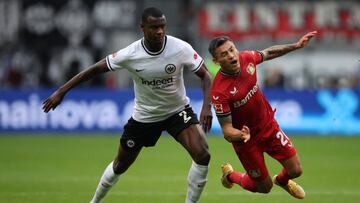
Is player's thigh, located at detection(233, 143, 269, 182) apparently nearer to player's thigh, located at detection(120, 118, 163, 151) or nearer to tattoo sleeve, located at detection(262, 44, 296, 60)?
player's thigh, located at detection(120, 118, 163, 151)

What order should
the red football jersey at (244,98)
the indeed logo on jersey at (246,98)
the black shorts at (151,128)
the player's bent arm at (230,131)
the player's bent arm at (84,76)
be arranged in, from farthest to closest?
the black shorts at (151,128)
the player's bent arm at (84,76)
the indeed logo on jersey at (246,98)
the red football jersey at (244,98)
the player's bent arm at (230,131)

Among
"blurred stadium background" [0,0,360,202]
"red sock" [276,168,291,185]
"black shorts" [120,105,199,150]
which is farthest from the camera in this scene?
"blurred stadium background" [0,0,360,202]

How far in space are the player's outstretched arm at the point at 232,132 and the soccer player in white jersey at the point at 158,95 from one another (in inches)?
9.1

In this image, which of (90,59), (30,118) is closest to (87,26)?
(90,59)

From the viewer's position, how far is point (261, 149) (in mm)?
11070

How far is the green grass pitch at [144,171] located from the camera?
12.9 m

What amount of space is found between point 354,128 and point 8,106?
1014 cm

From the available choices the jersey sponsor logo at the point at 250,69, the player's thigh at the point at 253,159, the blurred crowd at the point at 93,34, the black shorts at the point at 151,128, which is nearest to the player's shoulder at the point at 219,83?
the jersey sponsor logo at the point at 250,69

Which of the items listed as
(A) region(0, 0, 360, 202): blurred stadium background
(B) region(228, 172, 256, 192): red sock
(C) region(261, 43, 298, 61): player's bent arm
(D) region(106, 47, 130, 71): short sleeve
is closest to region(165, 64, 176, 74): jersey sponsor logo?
(D) region(106, 47, 130, 71): short sleeve

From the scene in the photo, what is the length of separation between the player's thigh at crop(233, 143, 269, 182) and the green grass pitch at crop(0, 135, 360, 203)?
133 cm

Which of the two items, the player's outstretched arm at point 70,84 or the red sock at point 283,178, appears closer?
the player's outstretched arm at point 70,84

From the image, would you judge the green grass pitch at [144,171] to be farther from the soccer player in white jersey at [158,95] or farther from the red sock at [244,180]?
the soccer player in white jersey at [158,95]

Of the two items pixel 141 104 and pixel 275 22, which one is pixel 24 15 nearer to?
pixel 275 22

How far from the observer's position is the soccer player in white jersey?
415 inches
